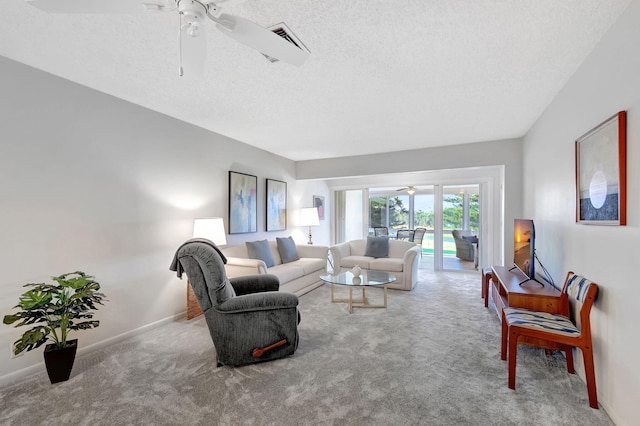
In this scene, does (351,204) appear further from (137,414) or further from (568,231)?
(137,414)

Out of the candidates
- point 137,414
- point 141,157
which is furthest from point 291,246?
point 137,414

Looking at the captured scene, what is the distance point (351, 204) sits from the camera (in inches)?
292

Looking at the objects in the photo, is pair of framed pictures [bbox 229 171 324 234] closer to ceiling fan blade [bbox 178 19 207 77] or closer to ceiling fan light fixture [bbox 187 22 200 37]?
ceiling fan blade [bbox 178 19 207 77]

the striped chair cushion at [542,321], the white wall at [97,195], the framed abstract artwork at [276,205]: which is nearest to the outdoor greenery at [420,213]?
the framed abstract artwork at [276,205]

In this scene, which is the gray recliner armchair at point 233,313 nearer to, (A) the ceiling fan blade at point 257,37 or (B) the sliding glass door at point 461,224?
(A) the ceiling fan blade at point 257,37

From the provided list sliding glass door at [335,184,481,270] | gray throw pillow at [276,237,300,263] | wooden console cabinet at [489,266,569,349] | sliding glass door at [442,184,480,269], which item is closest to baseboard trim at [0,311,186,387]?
gray throw pillow at [276,237,300,263]

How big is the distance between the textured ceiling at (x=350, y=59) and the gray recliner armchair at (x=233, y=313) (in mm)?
1504

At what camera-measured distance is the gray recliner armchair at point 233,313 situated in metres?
2.24

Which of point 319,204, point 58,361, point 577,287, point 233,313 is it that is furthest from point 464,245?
point 58,361

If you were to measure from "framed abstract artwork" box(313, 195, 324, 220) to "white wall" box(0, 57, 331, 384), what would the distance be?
311 centimetres

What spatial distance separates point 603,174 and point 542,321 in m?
1.08

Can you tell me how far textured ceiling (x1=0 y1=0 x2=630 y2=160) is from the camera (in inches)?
65.1

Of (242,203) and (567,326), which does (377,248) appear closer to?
(242,203)

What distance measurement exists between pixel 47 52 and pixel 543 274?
490cm
